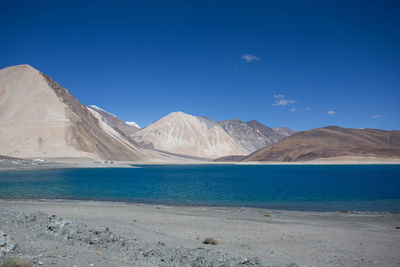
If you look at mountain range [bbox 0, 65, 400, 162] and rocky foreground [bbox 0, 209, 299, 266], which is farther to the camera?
mountain range [bbox 0, 65, 400, 162]

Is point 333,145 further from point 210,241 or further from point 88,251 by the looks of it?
point 88,251

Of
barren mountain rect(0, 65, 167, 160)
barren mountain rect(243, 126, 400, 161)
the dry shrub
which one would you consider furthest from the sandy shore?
barren mountain rect(243, 126, 400, 161)

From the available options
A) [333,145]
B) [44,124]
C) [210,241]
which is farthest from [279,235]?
[333,145]

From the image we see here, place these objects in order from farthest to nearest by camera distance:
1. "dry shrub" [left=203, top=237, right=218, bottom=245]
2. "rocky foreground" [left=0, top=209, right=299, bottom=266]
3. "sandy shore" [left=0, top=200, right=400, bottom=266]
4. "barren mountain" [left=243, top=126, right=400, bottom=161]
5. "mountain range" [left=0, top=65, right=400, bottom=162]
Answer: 1. "barren mountain" [left=243, top=126, right=400, bottom=161]
2. "mountain range" [left=0, top=65, right=400, bottom=162]
3. "dry shrub" [left=203, top=237, right=218, bottom=245]
4. "sandy shore" [left=0, top=200, right=400, bottom=266]
5. "rocky foreground" [left=0, top=209, right=299, bottom=266]

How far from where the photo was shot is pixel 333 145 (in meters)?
141

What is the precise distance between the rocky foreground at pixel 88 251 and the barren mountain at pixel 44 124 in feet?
301

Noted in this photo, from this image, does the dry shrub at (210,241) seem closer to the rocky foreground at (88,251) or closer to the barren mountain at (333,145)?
the rocky foreground at (88,251)

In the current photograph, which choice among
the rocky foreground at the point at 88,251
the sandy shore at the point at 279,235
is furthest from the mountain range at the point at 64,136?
the rocky foreground at the point at 88,251

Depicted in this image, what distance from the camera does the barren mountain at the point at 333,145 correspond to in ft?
413

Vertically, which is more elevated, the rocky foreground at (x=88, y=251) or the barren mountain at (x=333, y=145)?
the barren mountain at (x=333, y=145)

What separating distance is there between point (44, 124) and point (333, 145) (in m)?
121

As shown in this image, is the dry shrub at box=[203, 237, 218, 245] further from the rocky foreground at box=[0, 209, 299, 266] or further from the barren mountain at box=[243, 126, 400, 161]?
the barren mountain at box=[243, 126, 400, 161]

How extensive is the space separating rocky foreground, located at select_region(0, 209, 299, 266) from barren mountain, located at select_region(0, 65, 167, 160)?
3607 inches

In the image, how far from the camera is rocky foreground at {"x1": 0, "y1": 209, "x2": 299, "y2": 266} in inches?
285
